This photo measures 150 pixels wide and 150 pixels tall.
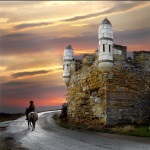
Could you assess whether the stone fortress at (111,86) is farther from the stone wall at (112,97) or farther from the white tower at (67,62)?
the white tower at (67,62)

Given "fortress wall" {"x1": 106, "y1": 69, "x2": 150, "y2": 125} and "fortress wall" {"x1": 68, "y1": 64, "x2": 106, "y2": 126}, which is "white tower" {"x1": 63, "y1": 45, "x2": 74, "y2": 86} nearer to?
"fortress wall" {"x1": 68, "y1": 64, "x2": 106, "y2": 126}

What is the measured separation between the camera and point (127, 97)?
22344 millimetres

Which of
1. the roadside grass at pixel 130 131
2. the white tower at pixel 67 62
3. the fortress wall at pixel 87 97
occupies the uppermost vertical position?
the white tower at pixel 67 62

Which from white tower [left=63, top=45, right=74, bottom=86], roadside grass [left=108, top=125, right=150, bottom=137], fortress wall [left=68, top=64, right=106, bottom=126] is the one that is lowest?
roadside grass [left=108, top=125, right=150, bottom=137]

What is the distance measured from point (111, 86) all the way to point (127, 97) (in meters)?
1.59

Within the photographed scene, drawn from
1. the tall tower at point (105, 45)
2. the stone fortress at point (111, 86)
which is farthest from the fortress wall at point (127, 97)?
A: the tall tower at point (105, 45)

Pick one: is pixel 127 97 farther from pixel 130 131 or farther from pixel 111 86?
pixel 130 131

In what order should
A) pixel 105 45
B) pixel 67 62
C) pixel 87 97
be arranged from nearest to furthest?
pixel 105 45 < pixel 87 97 < pixel 67 62

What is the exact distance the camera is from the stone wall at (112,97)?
2155 centimetres

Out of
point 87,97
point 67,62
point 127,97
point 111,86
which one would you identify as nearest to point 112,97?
point 111,86

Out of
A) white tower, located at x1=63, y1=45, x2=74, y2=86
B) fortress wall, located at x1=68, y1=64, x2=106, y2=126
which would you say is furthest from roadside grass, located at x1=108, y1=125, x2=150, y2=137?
white tower, located at x1=63, y1=45, x2=74, y2=86

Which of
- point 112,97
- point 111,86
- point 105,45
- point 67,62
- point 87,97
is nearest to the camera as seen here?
point 105,45

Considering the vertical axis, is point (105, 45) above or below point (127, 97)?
above

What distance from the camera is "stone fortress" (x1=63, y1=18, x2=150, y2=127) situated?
70.4 feet
